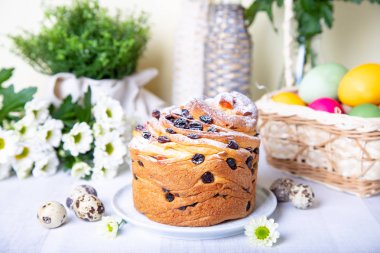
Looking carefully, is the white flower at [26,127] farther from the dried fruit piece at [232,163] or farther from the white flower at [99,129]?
the dried fruit piece at [232,163]

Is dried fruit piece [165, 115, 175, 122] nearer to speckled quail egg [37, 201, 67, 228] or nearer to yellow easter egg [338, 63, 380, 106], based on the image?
speckled quail egg [37, 201, 67, 228]

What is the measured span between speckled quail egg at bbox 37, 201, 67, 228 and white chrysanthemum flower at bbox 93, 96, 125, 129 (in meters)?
0.32

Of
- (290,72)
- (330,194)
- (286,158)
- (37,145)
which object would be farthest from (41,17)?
(330,194)

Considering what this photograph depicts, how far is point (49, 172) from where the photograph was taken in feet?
3.65

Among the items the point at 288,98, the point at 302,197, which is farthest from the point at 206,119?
the point at 288,98

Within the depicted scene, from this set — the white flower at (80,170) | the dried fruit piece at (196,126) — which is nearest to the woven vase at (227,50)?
the white flower at (80,170)

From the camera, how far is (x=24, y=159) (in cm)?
108

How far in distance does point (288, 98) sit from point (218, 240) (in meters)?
0.46

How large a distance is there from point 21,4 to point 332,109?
43.1 inches

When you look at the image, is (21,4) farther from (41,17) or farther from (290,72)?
(290,72)

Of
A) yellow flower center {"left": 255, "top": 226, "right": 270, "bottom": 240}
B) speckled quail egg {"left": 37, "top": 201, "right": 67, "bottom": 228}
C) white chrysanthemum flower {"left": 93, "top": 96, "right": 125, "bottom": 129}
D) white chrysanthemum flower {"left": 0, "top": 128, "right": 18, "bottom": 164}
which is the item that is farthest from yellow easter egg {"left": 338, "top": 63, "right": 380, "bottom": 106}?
white chrysanthemum flower {"left": 0, "top": 128, "right": 18, "bottom": 164}

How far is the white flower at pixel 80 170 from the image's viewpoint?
106 centimetres

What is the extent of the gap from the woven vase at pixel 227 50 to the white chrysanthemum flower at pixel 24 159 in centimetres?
54

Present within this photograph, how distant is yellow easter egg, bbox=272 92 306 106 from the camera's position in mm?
1084
